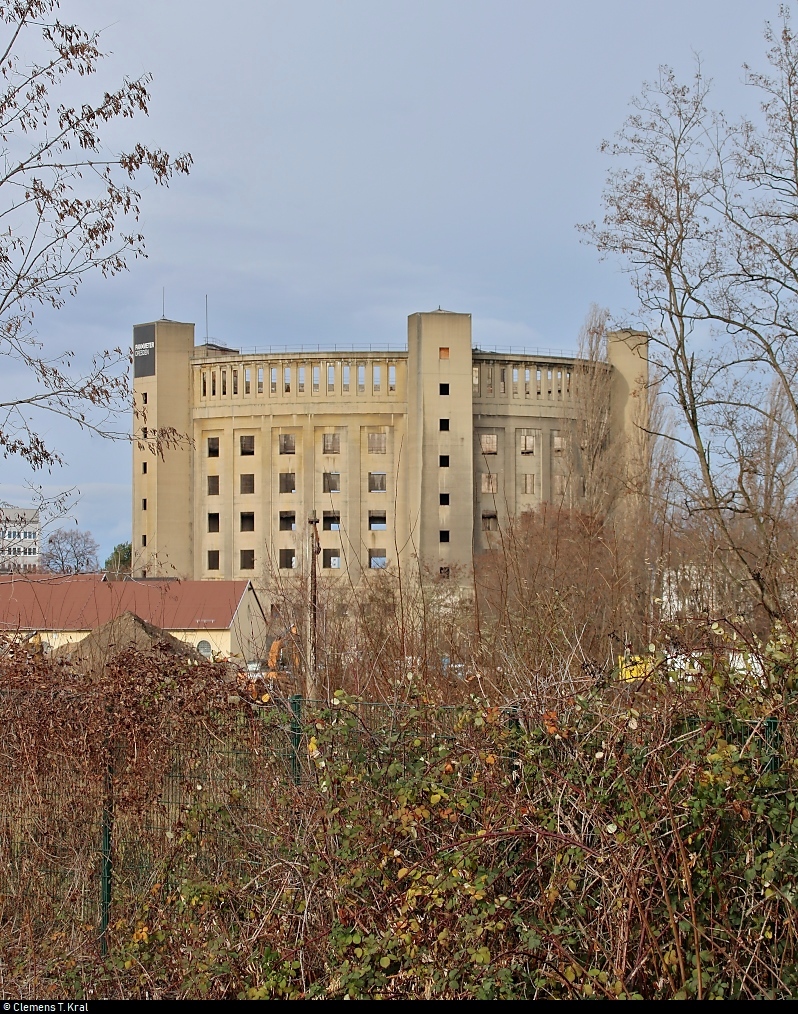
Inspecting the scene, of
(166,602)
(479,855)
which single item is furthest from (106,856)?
(166,602)

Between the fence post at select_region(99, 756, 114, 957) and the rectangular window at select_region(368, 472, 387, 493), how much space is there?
198ft

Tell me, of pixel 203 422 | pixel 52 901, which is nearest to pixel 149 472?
pixel 203 422

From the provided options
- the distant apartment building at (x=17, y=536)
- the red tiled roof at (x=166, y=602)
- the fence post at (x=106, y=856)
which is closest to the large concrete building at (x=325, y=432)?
the red tiled roof at (x=166, y=602)

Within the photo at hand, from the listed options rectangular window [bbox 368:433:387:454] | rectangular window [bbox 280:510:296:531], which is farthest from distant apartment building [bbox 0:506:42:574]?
rectangular window [bbox 280:510:296:531]

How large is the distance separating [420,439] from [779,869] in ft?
197

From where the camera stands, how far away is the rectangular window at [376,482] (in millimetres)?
67438

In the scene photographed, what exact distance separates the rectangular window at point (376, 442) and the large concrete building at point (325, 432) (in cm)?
7

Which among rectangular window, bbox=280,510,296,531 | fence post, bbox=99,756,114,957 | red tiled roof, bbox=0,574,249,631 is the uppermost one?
rectangular window, bbox=280,510,296,531

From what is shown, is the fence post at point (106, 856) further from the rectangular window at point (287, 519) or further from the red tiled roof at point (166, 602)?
the rectangular window at point (287, 519)

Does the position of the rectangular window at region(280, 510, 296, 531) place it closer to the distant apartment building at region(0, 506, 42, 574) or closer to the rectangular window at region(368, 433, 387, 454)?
the rectangular window at region(368, 433, 387, 454)

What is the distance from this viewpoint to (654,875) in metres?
4.93

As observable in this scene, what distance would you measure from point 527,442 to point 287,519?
16.7 meters

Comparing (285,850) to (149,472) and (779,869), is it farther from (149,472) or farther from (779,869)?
(149,472)

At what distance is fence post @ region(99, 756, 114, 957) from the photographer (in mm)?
6805
